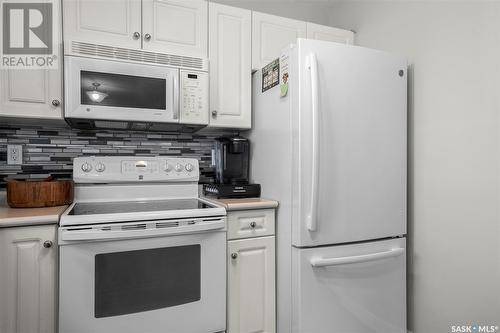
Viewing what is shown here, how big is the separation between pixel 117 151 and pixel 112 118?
0.40 m

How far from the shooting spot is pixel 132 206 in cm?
169

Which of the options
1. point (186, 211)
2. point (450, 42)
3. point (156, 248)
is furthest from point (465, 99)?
point (156, 248)

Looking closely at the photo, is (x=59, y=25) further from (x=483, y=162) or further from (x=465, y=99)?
(x=483, y=162)

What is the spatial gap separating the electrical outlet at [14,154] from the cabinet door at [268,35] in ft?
5.04

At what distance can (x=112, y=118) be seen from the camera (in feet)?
5.49

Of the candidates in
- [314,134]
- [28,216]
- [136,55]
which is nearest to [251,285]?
[314,134]

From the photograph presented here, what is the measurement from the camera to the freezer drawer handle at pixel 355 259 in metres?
1.53

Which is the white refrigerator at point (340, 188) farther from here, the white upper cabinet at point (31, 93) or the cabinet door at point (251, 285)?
the white upper cabinet at point (31, 93)

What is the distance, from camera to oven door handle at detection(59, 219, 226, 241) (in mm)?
1298

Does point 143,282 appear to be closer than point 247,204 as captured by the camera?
Yes

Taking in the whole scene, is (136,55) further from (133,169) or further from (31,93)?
(133,169)

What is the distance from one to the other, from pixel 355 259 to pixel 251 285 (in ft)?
1.93

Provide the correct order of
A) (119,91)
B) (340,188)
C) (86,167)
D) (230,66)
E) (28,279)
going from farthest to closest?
(230,66) → (86,167) → (119,91) → (340,188) → (28,279)

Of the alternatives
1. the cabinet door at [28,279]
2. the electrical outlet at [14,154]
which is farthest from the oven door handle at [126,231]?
the electrical outlet at [14,154]
